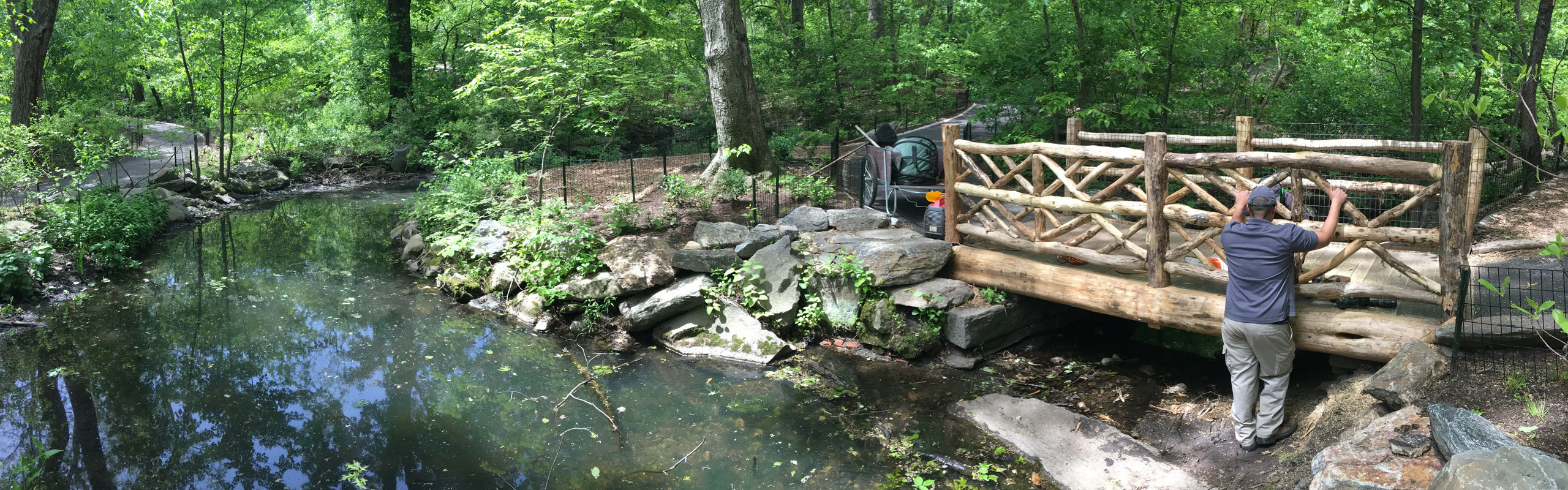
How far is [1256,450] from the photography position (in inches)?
222

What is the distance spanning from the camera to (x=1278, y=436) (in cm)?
560

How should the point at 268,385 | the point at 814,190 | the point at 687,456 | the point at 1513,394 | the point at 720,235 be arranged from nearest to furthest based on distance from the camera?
the point at 1513,394, the point at 687,456, the point at 268,385, the point at 720,235, the point at 814,190

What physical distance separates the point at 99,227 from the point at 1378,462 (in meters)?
14.0

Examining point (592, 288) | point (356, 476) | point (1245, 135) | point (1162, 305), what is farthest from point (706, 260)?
point (1245, 135)

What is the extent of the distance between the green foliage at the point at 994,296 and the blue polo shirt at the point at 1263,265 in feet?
8.42

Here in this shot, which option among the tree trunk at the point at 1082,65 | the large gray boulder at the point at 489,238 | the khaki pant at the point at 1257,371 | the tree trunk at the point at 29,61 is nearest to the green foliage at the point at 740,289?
the large gray boulder at the point at 489,238

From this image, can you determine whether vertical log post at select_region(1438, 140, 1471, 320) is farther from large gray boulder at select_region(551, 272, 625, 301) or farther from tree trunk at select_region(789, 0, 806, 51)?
tree trunk at select_region(789, 0, 806, 51)

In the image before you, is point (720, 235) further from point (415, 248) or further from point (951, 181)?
point (415, 248)

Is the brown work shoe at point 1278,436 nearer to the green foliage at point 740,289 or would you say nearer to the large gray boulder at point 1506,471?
the large gray boulder at point 1506,471

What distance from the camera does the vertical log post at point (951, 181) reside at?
26.9 ft

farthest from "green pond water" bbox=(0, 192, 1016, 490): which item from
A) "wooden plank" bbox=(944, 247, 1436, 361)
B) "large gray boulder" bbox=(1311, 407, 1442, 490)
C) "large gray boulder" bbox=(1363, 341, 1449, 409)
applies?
"large gray boulder" bbox=(1363, 341, 1449, 409)

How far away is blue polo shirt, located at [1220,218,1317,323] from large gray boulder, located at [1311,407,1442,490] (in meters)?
0.85

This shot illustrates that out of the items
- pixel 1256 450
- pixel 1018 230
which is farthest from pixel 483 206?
pixel 1256 450

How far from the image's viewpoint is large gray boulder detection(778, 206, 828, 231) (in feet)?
31.5
